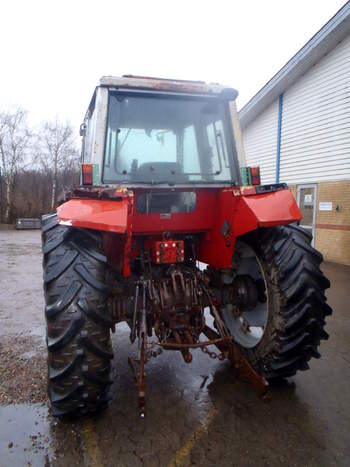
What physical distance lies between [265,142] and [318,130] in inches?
106

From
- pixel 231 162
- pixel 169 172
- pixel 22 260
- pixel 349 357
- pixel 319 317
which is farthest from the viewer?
pixel 22 260

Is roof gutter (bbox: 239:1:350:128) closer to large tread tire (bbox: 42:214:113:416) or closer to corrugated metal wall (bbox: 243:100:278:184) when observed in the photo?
corrugated metal wall (bbox: 243:100:278:184)

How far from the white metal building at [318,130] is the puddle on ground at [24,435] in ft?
28.4

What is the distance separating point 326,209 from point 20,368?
Result: 887 cm

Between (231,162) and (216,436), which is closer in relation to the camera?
(216,436)

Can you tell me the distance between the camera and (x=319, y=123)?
9.85 m

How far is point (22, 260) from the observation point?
10445 mm

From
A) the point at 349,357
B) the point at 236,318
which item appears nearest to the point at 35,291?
the point at 236,318

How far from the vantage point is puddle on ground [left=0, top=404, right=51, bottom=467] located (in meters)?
2.26

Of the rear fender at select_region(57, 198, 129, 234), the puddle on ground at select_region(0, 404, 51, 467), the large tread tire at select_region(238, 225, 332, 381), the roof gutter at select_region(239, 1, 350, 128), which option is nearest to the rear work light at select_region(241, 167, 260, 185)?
the large tread tire at select_region(238, 225, 332, 381)

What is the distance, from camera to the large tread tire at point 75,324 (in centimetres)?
229

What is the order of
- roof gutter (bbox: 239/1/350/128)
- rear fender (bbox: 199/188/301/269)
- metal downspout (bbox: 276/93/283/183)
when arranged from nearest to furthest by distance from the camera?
rear fender (bbox: 199/188/301/269) < roof gutter (bbox: 239/1/350/128) < metal downspout (bbox: 276/93/283/183)

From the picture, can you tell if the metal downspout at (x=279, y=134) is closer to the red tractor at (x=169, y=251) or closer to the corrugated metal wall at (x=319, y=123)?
the corrugated metal wall at (x=319, y=123)

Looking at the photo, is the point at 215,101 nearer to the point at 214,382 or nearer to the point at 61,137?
the point at 214,382
